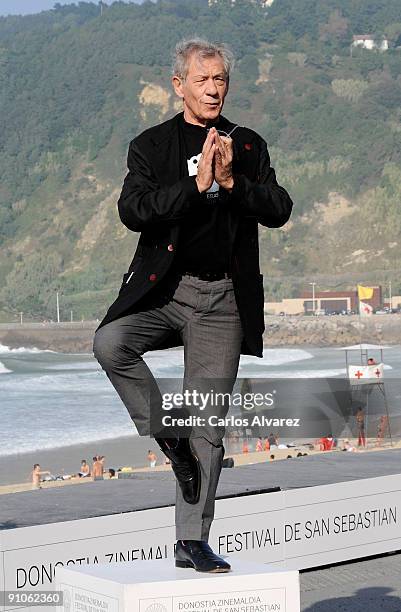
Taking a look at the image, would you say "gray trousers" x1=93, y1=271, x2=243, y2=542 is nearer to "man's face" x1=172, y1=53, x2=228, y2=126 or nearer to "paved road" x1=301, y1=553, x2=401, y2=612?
"man's face" x1=172, y1=53, x2=228, y2=126

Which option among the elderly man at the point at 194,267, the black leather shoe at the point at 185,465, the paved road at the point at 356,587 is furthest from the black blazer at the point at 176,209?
the paved road at the point at 356,587

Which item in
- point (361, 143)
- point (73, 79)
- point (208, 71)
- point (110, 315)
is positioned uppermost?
point (73, 79)

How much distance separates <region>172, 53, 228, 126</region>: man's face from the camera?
4.41 m

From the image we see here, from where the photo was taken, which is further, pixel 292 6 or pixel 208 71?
pixel 292 6

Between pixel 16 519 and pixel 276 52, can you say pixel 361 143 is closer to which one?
pixel 276 52

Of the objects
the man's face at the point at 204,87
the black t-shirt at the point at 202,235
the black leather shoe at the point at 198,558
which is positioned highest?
the man's face at the point at 204,87

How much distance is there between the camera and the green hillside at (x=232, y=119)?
128500 mm

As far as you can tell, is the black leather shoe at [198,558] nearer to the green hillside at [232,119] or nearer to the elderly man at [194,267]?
the elderly man at [194,267]

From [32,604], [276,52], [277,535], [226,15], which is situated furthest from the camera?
[226,15]

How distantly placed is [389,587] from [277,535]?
0.76 meters

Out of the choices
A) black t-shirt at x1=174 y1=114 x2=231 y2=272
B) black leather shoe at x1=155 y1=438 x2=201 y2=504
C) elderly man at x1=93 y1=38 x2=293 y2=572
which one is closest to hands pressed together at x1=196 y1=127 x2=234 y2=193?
elderly man at x1=93 y1=38 x2=293 y2=572

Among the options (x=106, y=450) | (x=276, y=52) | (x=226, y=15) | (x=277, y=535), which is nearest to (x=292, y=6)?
(x=226, y=15)

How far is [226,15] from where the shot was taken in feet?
636

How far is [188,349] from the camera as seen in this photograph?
454 cm
